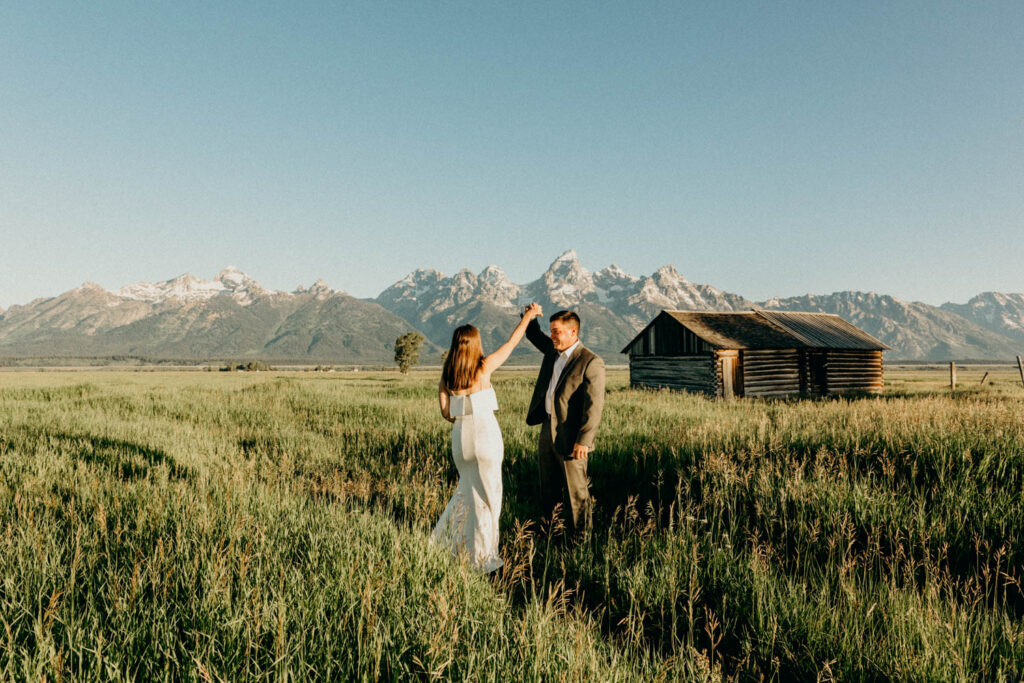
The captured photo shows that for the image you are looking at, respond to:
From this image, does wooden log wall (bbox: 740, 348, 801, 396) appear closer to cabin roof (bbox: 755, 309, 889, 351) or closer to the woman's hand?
cabin roof (bbox: 755, 309, 889, 351)

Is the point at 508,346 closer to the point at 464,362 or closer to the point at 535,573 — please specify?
the point at 464,362

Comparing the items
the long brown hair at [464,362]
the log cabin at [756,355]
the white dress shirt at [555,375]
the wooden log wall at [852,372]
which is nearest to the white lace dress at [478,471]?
the long brown hair at [464,362]

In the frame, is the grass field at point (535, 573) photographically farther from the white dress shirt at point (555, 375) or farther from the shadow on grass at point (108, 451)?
the white dress shirt at point (555, 375)

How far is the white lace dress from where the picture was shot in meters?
4.59

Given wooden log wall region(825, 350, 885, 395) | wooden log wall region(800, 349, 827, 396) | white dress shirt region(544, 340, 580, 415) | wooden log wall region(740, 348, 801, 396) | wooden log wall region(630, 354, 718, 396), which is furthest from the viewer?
wooden log wall region(825, 350, 885, 395)

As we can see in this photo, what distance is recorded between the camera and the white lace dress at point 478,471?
4586 mm

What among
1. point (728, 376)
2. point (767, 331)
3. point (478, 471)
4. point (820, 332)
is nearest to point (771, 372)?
point (767, 331)

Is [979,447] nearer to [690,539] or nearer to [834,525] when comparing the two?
[834,525]

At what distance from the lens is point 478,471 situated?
4.66 m

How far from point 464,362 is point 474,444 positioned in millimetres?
757

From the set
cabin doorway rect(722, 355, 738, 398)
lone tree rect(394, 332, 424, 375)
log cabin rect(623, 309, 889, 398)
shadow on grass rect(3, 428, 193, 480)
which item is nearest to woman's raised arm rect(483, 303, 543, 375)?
shadow on grass rect(3, 428, 193, 480)

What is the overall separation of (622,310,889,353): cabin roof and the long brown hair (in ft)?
75.2

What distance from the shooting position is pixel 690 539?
192 inches

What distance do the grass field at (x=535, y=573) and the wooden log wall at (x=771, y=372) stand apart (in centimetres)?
1809
